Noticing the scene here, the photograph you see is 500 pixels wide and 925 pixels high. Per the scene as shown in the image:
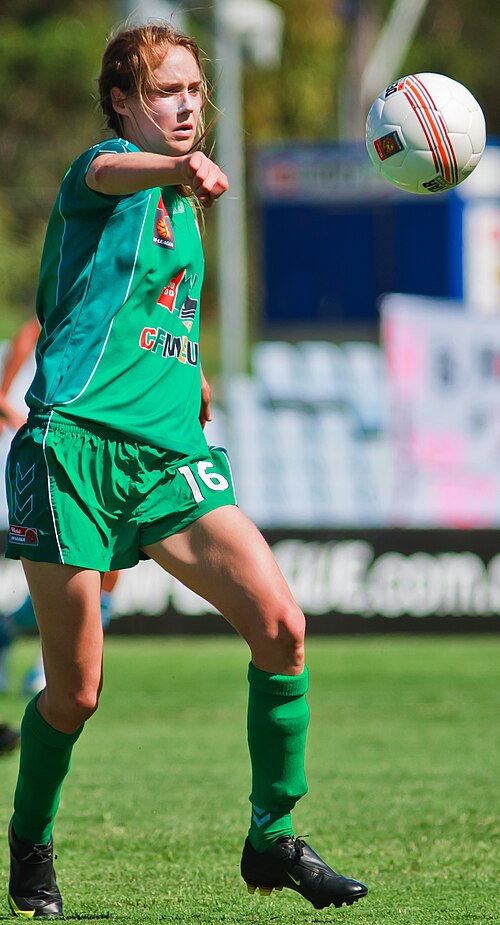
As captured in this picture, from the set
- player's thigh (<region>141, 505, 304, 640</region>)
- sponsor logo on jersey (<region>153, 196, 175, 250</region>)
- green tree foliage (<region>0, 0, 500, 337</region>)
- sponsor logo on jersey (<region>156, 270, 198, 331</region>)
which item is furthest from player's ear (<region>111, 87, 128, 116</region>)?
green tree foliage (<region>0, 0, 500, 337</region>)

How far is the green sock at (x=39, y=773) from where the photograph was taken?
395cm

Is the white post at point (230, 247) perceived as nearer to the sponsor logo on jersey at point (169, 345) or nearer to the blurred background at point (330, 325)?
the blurred background at point (330, 325)

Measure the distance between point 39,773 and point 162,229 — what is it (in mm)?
1428

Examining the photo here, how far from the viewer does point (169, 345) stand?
12.9ft

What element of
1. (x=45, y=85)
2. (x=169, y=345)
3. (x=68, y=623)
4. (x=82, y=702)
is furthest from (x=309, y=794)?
(x=45, y=85)

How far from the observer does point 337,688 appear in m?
8.84

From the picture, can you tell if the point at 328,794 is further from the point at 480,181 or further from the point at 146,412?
the point at 480,181

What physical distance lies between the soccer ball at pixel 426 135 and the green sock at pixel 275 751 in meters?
1.41

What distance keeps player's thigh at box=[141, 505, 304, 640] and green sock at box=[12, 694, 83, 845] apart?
51 cm

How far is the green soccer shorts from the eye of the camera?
3.79 m

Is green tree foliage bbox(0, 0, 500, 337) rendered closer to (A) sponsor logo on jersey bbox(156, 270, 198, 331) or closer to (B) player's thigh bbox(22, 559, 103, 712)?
(A) sponsor logo on jersey bbox(156, 270, 198, 331)

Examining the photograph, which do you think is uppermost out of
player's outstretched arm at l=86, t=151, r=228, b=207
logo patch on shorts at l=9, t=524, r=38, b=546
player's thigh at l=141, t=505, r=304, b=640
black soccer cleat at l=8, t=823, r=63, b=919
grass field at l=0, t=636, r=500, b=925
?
player's outstretched arm at l=86, t=151, r=228, b=207

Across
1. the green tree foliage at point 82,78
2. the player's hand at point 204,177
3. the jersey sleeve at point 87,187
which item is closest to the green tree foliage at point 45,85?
the green tree foliage at point 82,78

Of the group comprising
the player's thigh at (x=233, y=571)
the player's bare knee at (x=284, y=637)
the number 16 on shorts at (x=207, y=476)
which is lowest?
the player's bare knee at (x=284, y=637)
